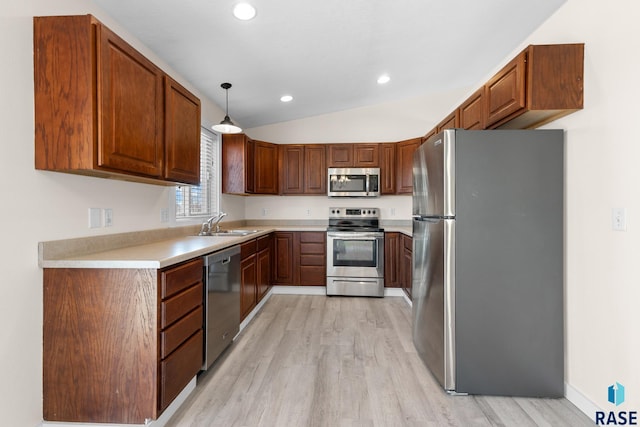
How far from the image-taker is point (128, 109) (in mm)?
1748

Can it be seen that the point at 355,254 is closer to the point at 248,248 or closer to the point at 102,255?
the point at 248,248

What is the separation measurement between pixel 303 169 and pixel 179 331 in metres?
3.23

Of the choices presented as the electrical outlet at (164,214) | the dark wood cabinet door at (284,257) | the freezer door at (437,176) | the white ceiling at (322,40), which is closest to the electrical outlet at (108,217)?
the electrical outlet at (164,214)

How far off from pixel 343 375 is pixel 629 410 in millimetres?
1543

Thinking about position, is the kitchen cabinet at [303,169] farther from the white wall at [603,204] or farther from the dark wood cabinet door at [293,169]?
the white wall at [603,204]

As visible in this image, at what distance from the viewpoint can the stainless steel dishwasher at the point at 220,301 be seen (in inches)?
85.5

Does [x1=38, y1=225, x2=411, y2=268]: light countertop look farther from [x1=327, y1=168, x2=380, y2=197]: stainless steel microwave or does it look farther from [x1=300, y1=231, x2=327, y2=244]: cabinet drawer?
[x1=327, y1=168, x2=380, y2=197]: stainless steel microwave

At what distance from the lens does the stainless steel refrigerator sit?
78.2 inches

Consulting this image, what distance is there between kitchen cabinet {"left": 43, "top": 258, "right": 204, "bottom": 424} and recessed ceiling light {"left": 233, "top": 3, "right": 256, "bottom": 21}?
1729mm

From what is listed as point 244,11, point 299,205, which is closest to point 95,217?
point 244,11

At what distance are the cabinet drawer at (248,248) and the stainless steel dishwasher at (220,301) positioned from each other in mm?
222

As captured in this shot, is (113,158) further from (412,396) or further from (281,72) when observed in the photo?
(412,396)

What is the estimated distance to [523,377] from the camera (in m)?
1.99

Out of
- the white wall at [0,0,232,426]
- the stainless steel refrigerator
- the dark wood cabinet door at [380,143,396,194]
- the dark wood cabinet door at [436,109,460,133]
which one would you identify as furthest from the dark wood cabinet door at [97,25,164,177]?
the dark wood cabinet door at [380,143,396,194]
